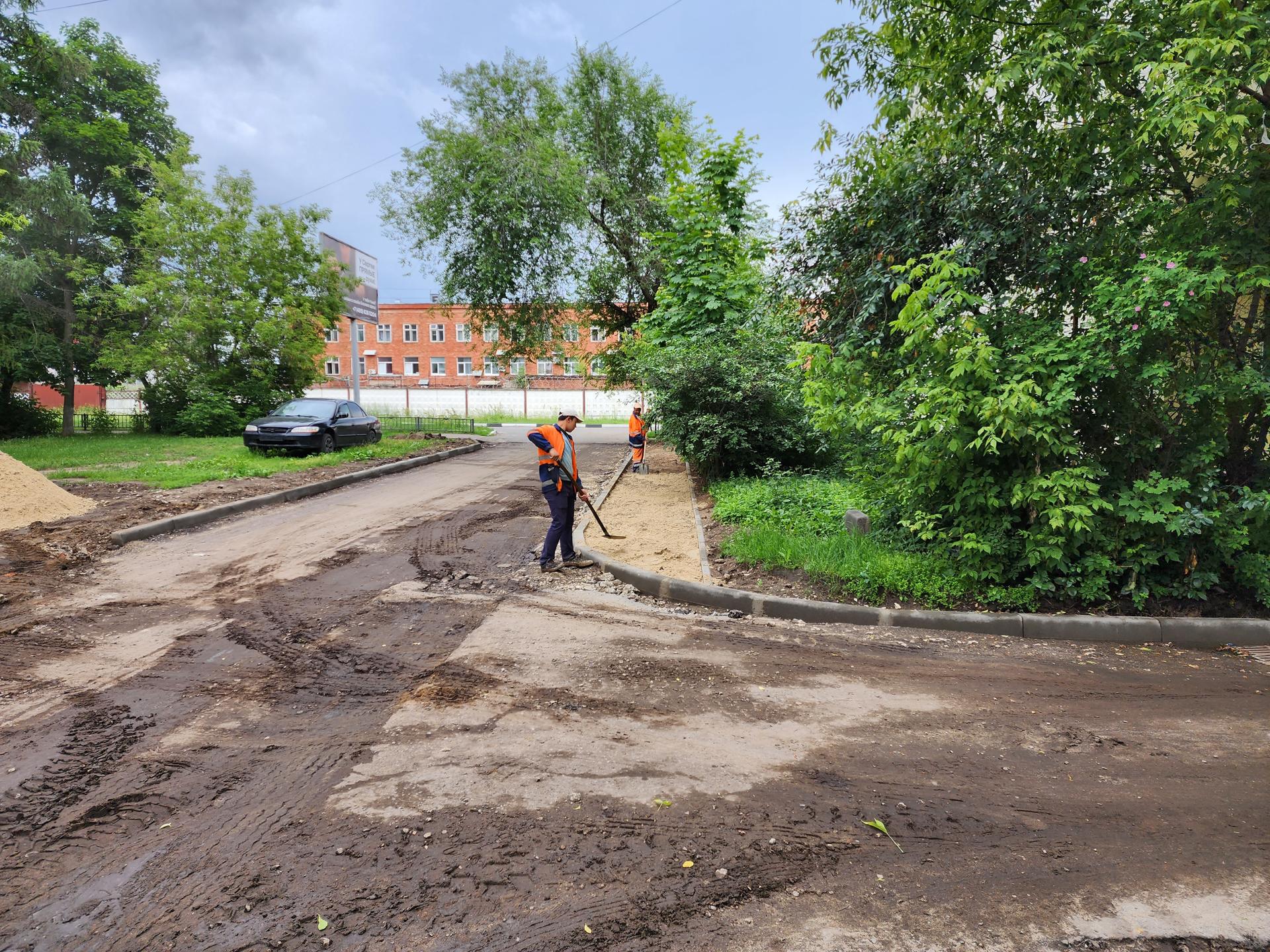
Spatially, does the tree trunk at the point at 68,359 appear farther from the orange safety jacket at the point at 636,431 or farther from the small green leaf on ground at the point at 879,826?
the small green leaf on ground at the point at 879,826

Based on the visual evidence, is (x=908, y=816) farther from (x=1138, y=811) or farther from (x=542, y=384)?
(x=542, y=384)

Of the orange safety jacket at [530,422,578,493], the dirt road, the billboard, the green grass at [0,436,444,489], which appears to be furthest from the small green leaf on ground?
the billboard

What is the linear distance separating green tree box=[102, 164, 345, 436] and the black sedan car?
20.9 feet

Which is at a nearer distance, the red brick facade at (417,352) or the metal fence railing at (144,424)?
the metal fence railing at (144,424)

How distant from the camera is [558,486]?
7406mm

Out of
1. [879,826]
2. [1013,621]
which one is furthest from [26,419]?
[879,826]

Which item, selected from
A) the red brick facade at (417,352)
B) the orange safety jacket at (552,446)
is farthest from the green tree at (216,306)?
the red brick facade at (417,352)

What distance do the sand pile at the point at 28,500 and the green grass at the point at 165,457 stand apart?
176 cm

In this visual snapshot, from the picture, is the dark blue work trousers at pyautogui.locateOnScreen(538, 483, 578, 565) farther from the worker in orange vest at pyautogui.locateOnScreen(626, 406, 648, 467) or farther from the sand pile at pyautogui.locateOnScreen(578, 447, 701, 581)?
the worker in orange vest at pyautogui.locateOnScreen(626, 406, 648, 467)

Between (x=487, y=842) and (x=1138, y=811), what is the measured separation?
2.74 meters

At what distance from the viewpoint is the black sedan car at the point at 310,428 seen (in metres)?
16.3

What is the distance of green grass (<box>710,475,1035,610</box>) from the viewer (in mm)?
5887

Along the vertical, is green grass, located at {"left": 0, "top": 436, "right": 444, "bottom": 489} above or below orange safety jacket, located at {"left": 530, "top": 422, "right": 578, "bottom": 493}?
below

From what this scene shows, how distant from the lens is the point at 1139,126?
511 cm
